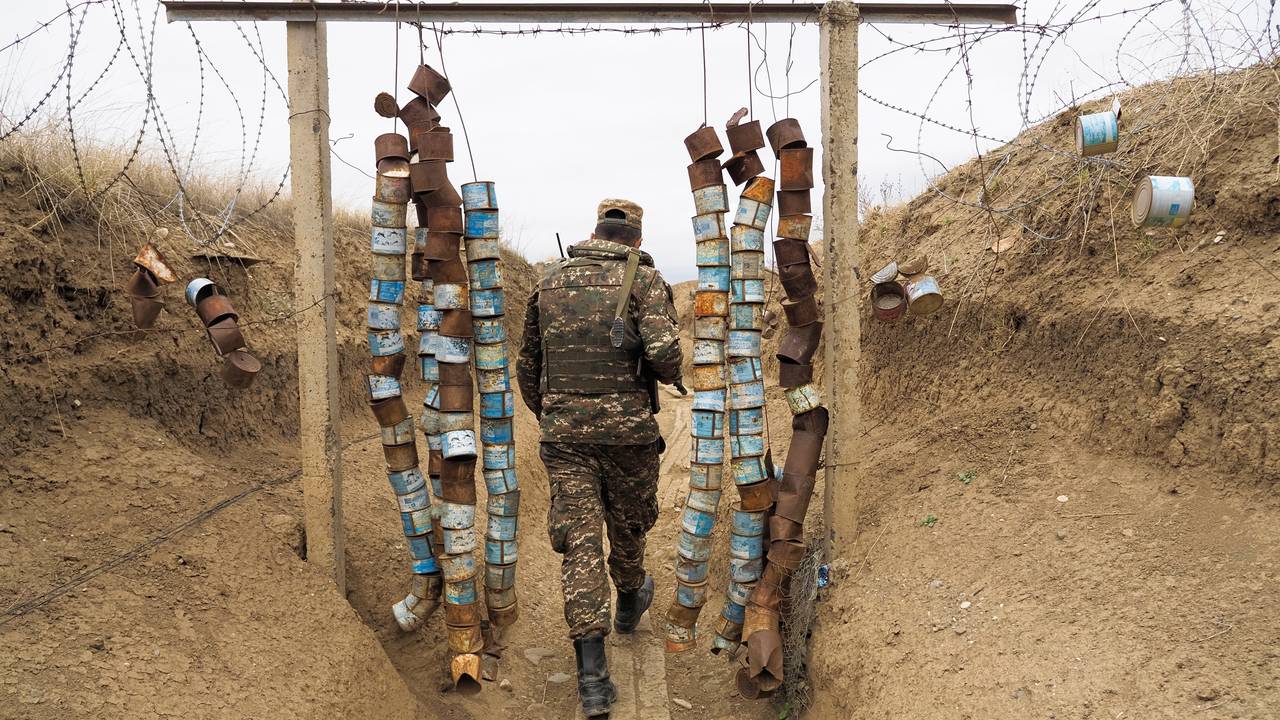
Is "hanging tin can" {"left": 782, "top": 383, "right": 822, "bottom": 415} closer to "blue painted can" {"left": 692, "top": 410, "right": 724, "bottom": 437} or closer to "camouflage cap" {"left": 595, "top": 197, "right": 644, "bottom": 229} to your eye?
"blue painted can" {"left": 692, "top": 410, "right": 724, "bottom": 437}

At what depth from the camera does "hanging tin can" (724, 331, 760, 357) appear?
15.4ft

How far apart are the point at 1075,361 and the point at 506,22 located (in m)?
3.46

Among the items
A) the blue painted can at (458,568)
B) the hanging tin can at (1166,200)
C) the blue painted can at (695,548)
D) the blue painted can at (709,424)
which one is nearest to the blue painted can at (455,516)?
the blue painted can at (458,568)

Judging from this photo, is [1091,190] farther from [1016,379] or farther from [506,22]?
[506,22]

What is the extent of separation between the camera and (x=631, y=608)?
573 cm

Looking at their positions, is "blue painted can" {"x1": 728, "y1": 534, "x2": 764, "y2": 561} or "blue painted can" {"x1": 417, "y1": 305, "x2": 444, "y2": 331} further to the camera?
"blue painted can" {"x1": 417, "y1": 305, "x2": 444, "y2": 331}

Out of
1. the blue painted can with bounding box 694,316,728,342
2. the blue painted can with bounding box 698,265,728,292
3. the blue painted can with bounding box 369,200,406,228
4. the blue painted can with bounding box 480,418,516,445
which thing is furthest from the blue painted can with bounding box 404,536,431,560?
the blue painted can with bounding box 698,265,728,292

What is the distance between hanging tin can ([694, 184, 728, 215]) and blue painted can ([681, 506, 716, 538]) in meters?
1.60

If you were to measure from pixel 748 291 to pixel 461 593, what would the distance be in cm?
215

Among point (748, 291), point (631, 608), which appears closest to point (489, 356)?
point (748, 291)

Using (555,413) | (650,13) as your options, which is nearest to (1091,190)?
(650,13)

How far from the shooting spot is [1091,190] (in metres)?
5.03

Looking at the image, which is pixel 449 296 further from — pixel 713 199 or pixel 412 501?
pixel 713 199

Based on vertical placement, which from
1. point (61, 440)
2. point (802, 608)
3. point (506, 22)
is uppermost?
point (506, 22)
